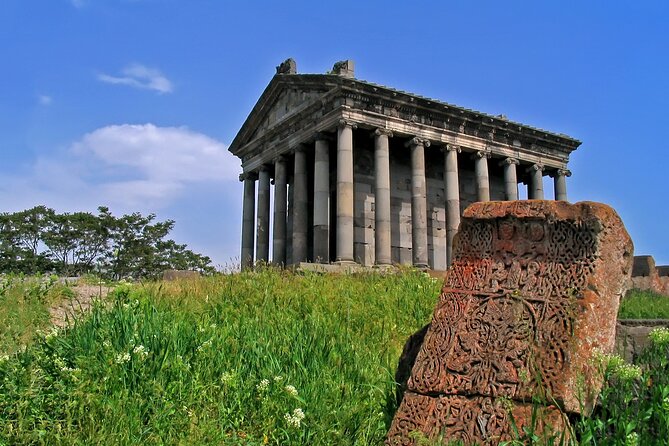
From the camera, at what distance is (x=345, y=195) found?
24.1 m

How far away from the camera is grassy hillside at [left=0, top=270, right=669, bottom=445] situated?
3.95 metres

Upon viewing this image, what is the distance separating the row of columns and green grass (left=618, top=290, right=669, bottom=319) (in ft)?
36.9

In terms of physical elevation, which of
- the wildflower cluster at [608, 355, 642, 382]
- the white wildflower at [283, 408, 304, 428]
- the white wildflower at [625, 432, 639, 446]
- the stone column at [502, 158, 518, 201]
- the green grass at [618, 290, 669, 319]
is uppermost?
the stone column at [502, 158, 518, 201]

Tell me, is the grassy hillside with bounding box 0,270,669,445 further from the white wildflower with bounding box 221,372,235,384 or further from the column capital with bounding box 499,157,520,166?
the column capital with bounding box 499,157,520,166

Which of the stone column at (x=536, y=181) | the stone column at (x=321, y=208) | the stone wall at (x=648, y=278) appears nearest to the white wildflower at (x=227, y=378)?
the stone wall at (x=648, y=278)

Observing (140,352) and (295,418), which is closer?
(295,418)

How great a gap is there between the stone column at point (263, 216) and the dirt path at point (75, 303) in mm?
18754

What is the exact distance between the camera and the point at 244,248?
103 ft

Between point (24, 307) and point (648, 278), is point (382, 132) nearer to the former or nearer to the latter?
point (648, 278)

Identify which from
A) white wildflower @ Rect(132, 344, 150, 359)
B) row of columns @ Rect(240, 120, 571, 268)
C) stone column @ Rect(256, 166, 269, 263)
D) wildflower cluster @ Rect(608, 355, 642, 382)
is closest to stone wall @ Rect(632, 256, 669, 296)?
row of columns @ Rect(240, 120, 571, 268)

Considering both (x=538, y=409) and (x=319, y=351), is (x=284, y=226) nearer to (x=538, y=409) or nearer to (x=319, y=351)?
(x=319, y=351)

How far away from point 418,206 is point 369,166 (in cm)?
359

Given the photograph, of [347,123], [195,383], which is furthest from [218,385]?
[347,123]

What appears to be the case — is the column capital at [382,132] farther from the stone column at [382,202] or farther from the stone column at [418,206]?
the stone column at [418,206]
